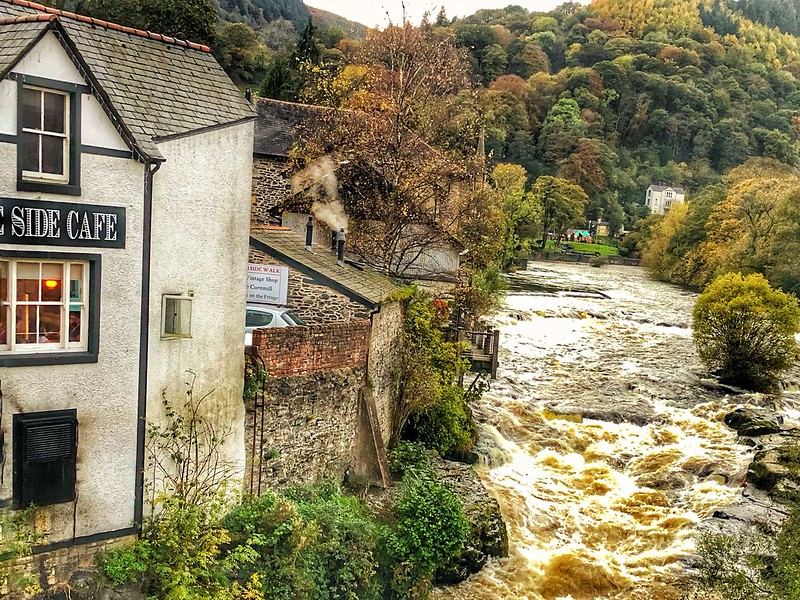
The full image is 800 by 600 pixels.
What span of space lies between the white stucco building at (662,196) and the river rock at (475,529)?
10311cm

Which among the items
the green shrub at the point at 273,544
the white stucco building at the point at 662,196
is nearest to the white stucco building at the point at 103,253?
the green shrub at the point at 273,544

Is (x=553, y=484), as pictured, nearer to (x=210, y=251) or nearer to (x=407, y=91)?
(x=210, y=251)

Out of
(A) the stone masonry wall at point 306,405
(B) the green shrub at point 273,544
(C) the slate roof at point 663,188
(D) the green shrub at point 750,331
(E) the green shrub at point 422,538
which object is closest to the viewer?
(B) the green shrub at point 273,544

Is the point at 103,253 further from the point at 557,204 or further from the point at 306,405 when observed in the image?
the point at 557,204

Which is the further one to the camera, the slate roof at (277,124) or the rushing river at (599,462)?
the slate roof at (277,124)

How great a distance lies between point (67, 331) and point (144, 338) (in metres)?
1.10

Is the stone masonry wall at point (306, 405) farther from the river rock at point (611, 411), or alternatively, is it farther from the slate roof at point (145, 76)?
the river rock at point (611, 411)

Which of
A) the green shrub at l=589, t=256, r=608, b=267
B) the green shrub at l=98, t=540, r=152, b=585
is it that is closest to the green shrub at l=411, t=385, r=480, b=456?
the green shrub at l=98, t=540, r=152, b=585

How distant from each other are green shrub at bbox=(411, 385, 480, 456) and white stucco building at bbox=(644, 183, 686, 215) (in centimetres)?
10053

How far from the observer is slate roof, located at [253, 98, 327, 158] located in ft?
87.5

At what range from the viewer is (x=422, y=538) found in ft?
45.6

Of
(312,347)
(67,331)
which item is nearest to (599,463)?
(312,347)

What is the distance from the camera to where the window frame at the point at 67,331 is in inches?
378

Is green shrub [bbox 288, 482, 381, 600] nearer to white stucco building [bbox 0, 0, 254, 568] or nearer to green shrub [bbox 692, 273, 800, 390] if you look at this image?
white stucco building [bbox 0, 0, 254, 568]
